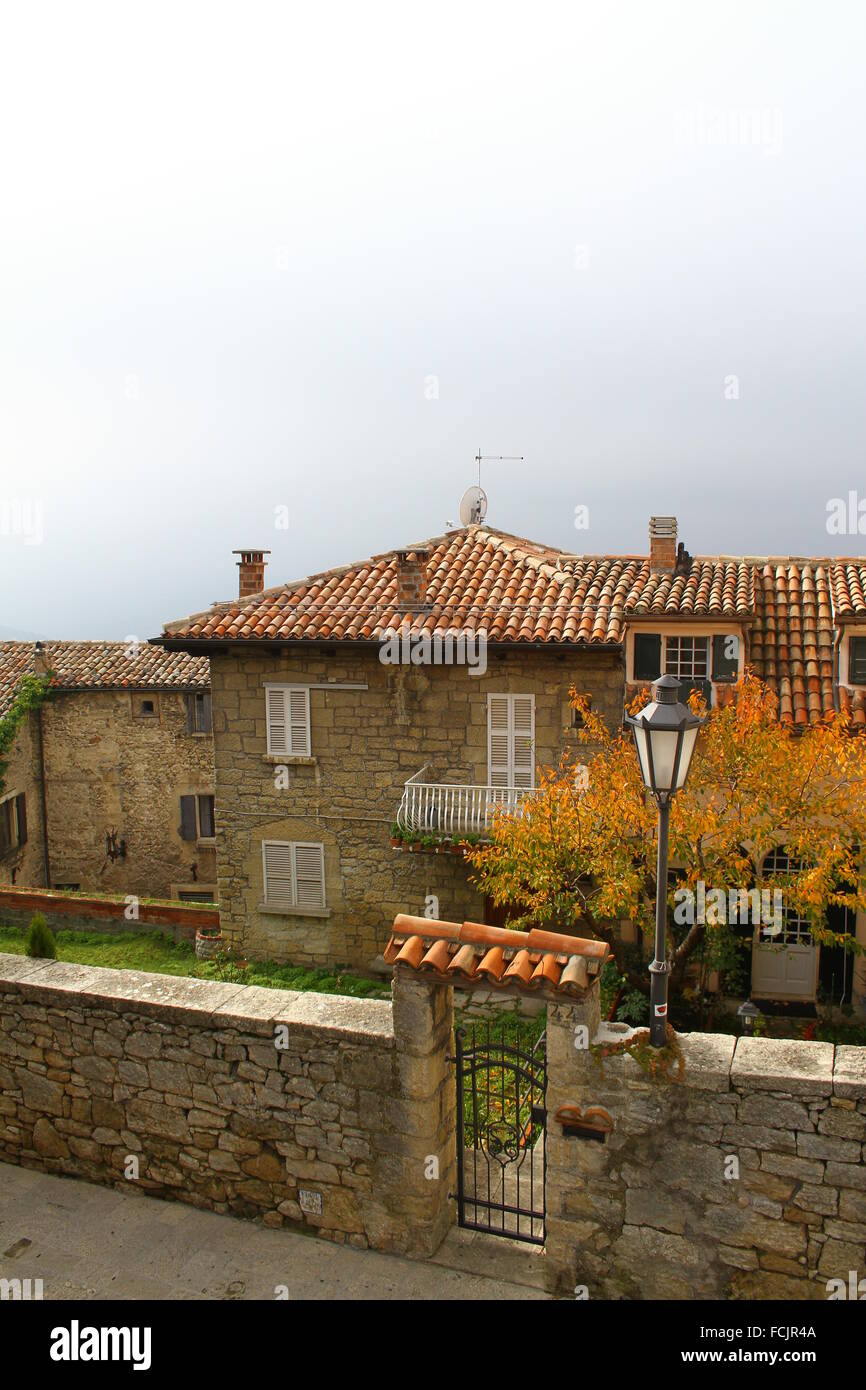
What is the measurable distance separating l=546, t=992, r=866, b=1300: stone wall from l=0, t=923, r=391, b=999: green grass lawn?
10.1 metres

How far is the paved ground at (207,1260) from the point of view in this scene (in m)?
6.88

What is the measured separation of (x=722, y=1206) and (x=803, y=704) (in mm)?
10797

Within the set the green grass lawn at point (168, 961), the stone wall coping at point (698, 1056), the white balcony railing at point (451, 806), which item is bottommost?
the green grass lawn at point (168, 961)

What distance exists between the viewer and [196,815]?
2708 centimetres

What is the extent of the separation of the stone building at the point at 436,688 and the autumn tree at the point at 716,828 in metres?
2.68

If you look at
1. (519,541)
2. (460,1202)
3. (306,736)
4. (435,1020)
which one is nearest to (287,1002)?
(435,1020)

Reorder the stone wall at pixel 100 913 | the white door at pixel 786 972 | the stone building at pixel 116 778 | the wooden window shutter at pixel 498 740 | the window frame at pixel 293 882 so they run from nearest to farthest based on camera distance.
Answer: the white door at pixel 786 972 → the wooden window shutter at pixel 498 740 → the window frame at pixel 293 882 → the stone wall at pixel 100 913 → the stone building at pixel 116 778

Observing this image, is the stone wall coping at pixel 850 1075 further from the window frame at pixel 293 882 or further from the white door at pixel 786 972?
the window frame at pixel 293 882

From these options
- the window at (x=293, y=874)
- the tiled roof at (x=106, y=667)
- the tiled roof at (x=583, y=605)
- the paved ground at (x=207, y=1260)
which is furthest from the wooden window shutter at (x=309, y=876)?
the paved ground at (x=207, y=1260)

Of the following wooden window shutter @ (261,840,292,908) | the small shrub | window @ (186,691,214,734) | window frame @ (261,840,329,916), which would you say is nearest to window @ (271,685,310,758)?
window frame @ (261,840,329,916)

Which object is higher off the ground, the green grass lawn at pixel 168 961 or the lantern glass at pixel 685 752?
the lantern glass at pixel 685 752

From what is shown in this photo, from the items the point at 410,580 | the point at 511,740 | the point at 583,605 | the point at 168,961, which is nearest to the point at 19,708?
the point at 168,961

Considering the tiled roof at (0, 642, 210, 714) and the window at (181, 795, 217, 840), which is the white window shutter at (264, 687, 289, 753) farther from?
the window at (181, 795, 217, 840)
